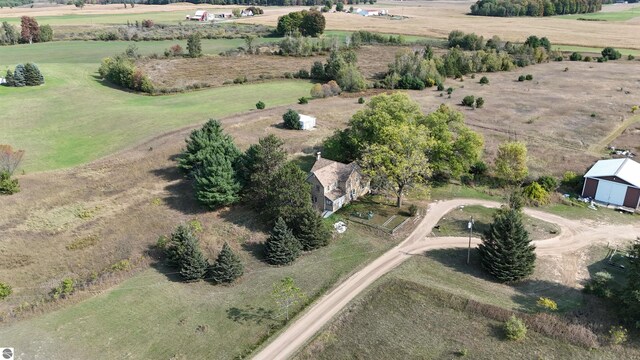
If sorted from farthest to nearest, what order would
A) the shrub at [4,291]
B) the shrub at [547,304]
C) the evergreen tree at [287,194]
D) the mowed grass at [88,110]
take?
the mowed grass at [88,110], the evergreen tree at [287,194], the shrub at [4,291], the shrub at [547,304]

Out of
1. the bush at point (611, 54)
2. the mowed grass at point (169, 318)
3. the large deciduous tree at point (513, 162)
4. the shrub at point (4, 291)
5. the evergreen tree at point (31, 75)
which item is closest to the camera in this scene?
the mowed grass at point (169, 318)

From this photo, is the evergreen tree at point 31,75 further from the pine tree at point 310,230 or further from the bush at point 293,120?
the pine tree at point 310,230

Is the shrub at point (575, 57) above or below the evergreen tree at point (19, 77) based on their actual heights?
above

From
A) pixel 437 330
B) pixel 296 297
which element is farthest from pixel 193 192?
pixel 437 330

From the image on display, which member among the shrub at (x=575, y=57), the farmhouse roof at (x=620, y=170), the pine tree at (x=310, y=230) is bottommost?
the pine tree at (x=310, y=230)

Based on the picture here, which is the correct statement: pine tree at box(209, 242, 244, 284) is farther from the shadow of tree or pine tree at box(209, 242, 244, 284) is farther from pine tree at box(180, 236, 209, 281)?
the shadow of tree

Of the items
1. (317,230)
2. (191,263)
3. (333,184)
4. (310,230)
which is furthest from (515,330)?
(191,263)

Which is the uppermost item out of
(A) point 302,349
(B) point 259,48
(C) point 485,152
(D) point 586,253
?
(B) point 259,48

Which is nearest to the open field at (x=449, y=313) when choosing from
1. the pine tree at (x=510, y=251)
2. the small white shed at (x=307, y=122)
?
the pine tree at (x=510, y=251)

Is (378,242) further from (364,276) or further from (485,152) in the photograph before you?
(485,152)
